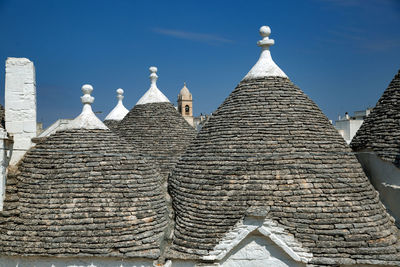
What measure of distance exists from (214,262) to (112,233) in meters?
1.91

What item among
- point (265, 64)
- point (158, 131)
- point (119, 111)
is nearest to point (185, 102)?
point (119, 111)

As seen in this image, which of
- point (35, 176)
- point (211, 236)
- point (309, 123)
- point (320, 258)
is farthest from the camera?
point (309, 123)

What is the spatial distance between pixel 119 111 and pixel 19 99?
894 cm

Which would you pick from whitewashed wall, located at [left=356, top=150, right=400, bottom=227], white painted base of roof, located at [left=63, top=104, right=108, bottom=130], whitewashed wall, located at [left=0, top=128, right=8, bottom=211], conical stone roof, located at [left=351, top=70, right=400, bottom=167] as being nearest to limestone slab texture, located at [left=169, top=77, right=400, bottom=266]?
whitewashed wall, located at [left=356, top=150, right=400, bottom=227]

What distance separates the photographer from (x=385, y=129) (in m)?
8.15

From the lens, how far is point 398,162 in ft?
23.7

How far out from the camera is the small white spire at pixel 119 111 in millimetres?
16109

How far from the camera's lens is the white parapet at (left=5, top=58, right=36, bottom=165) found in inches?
290

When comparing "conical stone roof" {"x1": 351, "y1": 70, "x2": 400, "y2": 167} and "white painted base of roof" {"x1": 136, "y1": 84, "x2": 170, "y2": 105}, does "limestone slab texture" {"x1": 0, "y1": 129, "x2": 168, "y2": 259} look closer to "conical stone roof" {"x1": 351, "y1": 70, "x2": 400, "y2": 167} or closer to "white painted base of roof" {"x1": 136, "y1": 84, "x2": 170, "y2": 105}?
"white painted base of roof" {"x1": 136, "y1": 84, "x2": 170, "y2": 105}

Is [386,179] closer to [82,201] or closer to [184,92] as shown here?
[82,201]

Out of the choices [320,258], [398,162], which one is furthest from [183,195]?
[398,162]

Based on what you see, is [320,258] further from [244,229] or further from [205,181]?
[205,181]

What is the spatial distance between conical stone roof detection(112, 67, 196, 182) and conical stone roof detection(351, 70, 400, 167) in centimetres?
506

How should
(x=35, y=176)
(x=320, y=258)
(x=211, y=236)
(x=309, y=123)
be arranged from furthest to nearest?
(x=309, y=123), (x=35, y=176), (x=211, y=236), (x=320, y=258)
